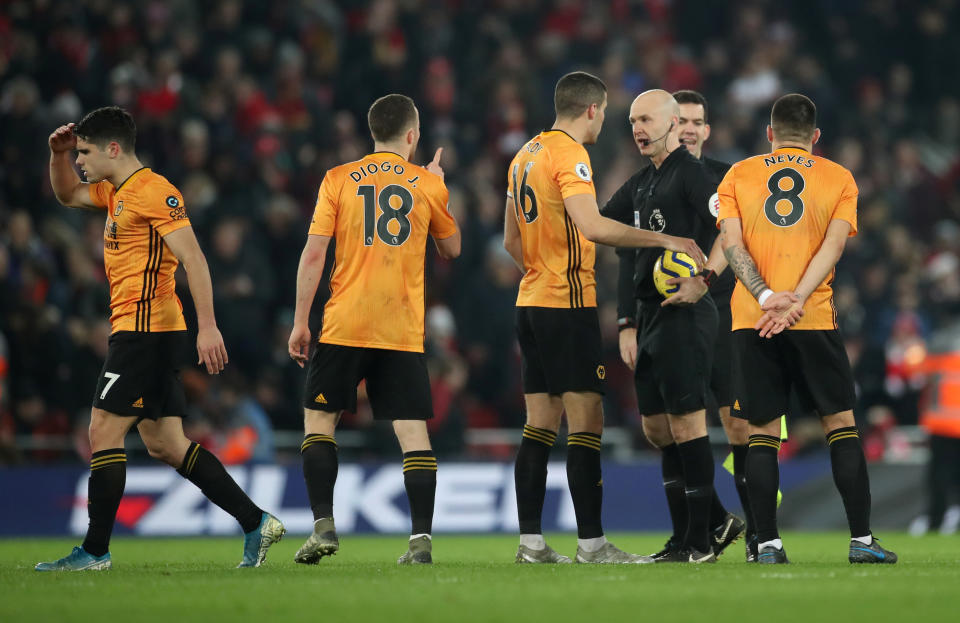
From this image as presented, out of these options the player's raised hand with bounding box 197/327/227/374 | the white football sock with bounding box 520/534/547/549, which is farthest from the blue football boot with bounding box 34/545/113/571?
the white football sock with bounding box 520/534/547/549

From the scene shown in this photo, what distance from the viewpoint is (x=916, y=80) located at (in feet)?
71.1

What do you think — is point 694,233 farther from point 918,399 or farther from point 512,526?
point 918,399

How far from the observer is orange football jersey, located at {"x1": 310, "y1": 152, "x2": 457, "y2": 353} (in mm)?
7680

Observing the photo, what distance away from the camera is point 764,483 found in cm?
737

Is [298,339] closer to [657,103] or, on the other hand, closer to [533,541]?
[533,541]

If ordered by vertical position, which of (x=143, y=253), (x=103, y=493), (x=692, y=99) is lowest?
(x=103, y=493)

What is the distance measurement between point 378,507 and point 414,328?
5.86 meters

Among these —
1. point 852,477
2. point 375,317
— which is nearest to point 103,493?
point 375,317

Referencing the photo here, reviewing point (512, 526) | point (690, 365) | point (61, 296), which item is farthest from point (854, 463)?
point (61, 296)

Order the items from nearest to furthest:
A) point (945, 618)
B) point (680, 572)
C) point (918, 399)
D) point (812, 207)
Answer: point (945, 618)
point (680, 572)
point (812, 207)
point (918, 399)

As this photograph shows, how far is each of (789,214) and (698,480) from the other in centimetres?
153

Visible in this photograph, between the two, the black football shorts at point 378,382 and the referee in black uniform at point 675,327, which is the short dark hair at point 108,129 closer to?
the black football shorts at point 378,382

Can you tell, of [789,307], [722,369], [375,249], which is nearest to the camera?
[789,307]

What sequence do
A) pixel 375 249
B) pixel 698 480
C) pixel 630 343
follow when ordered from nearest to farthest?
pixel 375 249
pixel 698 480
pixel 630 343
